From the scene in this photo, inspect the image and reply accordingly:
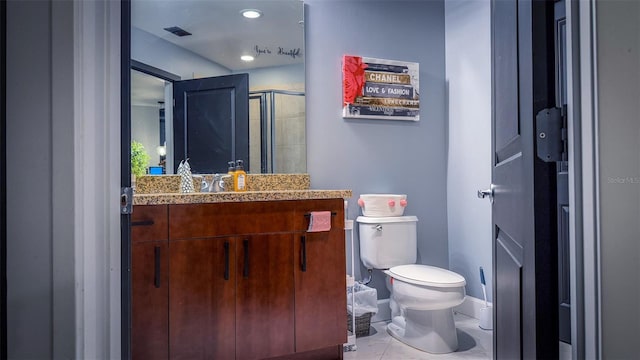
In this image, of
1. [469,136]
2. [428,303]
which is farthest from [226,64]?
[428,303]

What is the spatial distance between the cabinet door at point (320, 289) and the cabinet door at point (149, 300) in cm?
61

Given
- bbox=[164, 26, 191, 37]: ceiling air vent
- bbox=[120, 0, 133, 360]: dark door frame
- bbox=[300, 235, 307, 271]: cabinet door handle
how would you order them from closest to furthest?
bbox=[120, 0, 133, 360]: dark door frame
bbox=[300, 235, 307, 271]: cabinet door handle
bbox=[164, 26, 191, 37]: ceiling air vent

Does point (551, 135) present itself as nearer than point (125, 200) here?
Yes

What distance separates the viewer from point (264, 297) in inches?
74.7

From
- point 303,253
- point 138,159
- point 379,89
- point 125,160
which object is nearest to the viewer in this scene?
point 125,160

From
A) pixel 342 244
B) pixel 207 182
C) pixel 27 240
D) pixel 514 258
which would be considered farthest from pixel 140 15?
pixel 514 258

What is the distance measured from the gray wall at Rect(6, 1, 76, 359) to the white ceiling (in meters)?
1.72

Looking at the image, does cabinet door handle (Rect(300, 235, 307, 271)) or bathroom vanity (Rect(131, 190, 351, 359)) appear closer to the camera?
bathroom vanity (Rect(131, 190, 351, 359))

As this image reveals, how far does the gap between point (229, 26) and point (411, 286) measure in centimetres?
189

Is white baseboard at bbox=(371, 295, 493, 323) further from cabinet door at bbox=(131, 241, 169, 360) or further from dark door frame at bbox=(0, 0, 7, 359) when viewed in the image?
dark door frame at bbox=(0, 0, 7, 359)

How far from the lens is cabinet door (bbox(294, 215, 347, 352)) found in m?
1.97

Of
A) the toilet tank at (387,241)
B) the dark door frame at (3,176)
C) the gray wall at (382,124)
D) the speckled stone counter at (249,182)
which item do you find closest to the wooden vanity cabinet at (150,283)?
the speckled stone counter at (249,182)

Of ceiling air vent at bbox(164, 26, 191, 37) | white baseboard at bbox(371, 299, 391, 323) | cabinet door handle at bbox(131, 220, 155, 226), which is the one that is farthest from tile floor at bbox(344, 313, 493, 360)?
ceiling air vent at bbox(164, 26, 191, 37)

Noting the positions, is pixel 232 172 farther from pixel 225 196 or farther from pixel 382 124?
pixel 382 124
